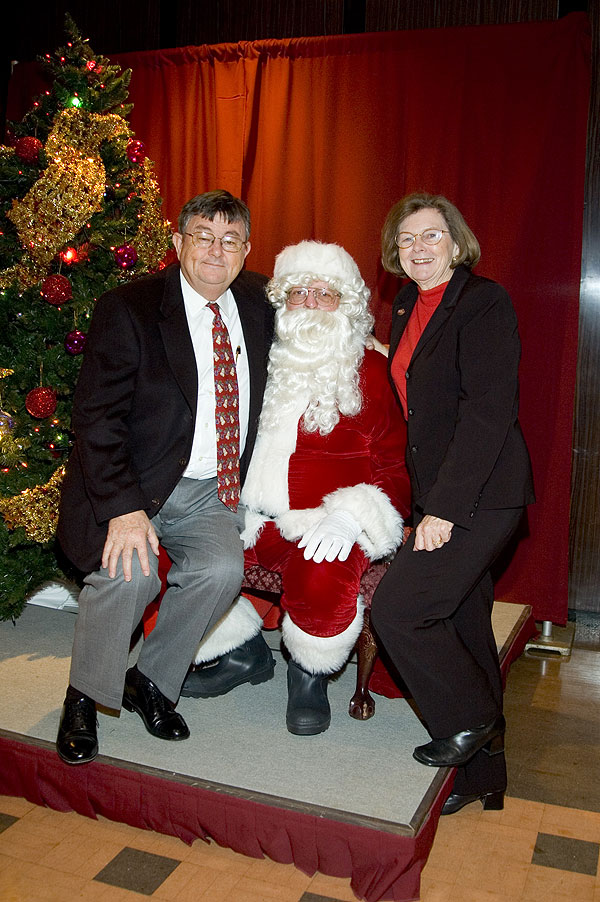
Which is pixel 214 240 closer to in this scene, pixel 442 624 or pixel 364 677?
pixel 442 624

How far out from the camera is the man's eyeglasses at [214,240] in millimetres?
2662

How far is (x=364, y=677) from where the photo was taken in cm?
279

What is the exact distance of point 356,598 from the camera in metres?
2.61

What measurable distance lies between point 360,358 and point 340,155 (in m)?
1.56

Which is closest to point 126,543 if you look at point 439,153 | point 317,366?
point 317,366

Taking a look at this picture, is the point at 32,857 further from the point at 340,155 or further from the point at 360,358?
the point at 340,155

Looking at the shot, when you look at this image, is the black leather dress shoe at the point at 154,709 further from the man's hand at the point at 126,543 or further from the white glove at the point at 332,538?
the white glove at the point at 332,538

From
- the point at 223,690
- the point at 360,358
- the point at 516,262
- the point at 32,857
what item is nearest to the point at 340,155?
the point at 516,262

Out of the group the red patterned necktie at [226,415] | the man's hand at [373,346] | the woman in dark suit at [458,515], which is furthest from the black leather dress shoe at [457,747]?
the man's hand at [373,346]

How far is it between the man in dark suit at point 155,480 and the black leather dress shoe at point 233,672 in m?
0.30

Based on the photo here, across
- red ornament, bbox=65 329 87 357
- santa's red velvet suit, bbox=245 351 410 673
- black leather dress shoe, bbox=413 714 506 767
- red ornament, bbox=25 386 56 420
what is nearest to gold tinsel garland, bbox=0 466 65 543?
red ornament, bbox=25 386 56 420

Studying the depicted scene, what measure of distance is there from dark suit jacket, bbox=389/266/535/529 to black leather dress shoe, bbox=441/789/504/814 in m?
0.84

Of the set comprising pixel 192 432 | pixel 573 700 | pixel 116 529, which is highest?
pixel 192 432

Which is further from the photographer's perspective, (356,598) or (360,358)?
(360,358)
